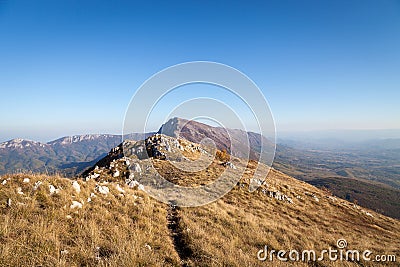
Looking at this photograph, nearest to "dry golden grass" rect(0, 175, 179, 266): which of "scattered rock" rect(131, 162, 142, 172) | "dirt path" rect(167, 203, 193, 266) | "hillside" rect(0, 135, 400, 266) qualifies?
"hillside" rect(0, 135, 400, 266)

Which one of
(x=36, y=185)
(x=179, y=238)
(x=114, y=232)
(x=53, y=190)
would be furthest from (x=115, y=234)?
(x=36, y=185)

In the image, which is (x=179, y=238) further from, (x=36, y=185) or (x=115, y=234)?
(x=36, y=185)

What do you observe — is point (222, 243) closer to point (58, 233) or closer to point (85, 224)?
point (85, 224)

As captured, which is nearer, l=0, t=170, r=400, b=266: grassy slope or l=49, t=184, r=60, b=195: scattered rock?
l=0, t=170, r=400, b=266: grassy slope

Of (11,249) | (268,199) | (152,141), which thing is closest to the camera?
(11,249)

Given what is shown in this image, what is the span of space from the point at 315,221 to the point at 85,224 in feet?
69.8

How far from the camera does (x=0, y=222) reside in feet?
23.9

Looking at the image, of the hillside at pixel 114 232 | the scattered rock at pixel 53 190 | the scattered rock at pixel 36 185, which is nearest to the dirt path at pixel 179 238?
the hillside at pixel 114 232

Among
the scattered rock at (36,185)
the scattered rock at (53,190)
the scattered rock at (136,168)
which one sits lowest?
the scattered rock at (136,168)

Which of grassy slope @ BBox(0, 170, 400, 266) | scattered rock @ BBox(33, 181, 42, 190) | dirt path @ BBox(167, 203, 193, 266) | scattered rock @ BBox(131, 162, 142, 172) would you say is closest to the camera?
grassy slope @ BBox(0, 170, 400, 266)

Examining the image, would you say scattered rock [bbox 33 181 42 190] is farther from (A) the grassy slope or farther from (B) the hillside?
(A) the grassy slope

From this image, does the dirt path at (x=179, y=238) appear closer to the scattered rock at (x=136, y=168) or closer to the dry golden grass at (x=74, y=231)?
the dry golden grass at (x=74, y=231)

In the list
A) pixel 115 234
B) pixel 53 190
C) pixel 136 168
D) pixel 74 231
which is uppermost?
pixel 53 190

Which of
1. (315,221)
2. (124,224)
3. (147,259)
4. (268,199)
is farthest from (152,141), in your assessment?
(147,259)
